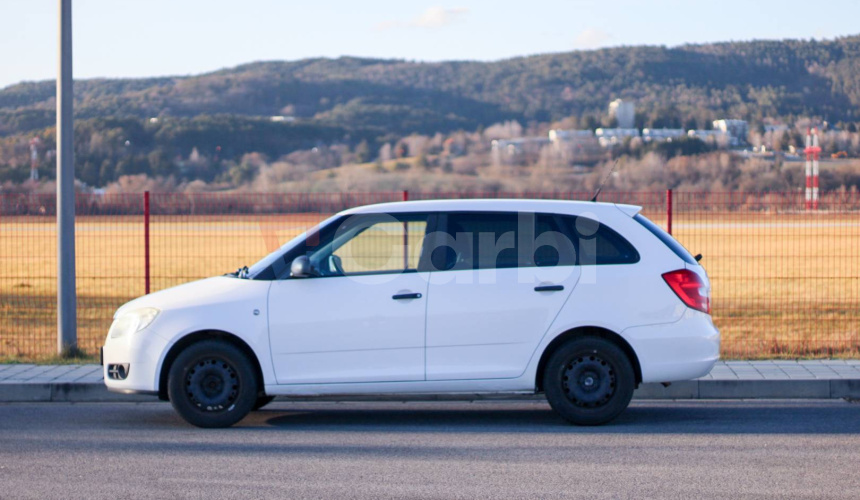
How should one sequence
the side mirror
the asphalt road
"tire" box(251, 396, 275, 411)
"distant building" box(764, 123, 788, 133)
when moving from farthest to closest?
"distant building" box(764, 123, 788, 133), "tire" box(251, 396, 275, 411), the side mirror, the asphalt road

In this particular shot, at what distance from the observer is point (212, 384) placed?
7871 millimetres

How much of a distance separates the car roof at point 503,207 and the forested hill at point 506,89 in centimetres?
4258

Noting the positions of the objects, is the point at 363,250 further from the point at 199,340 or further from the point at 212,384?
the point at 212,384

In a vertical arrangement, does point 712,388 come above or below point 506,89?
below

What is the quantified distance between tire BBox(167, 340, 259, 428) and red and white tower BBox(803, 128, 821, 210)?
342 inches

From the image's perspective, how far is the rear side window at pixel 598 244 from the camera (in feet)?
26.0

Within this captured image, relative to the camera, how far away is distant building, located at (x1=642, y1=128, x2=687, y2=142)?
5747 centimetres

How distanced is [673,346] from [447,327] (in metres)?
1.73

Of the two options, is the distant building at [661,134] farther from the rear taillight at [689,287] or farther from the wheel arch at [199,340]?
the wheel arch at [199,340]

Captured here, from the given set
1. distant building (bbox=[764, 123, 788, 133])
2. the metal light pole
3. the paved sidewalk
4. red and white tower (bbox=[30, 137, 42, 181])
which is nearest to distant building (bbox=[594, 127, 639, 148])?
distant building (bbox=[764, 123, 788, 133])

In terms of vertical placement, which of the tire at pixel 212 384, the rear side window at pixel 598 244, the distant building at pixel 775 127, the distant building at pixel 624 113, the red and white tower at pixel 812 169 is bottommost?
the tire at pixel 212 384

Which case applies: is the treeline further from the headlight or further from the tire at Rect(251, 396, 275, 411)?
the headlight

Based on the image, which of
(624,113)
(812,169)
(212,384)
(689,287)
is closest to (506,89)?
(624,113)

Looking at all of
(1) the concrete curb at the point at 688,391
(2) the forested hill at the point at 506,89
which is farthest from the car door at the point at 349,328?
(2) the forested hill at the point at 506,89
